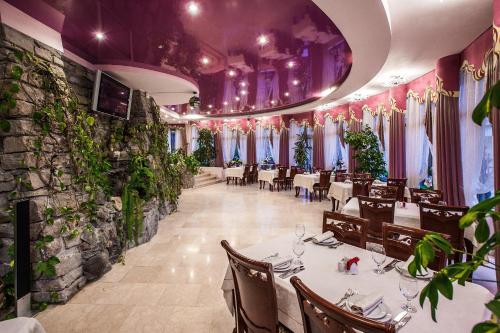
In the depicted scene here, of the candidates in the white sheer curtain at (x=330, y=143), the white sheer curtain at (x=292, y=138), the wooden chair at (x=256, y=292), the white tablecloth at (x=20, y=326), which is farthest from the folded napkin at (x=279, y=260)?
the white sheer curtain at (x=292, y=138)

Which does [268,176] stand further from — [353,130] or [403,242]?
[403,242]

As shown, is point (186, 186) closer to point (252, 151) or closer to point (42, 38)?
point (252, 151)

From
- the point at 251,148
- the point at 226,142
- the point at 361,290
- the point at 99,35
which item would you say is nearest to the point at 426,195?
the point at 361,290

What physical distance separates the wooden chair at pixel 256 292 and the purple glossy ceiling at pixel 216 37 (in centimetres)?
305

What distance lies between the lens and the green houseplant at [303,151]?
10.8 meters

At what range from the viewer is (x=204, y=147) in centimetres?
1325

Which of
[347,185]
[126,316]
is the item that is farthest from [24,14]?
[347,185]

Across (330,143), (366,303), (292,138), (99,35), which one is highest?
(99,35)

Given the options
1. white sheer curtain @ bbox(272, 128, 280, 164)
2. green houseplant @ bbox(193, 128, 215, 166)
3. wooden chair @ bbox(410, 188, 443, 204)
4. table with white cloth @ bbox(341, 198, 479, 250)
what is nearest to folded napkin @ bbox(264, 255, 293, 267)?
table with white cloth @ bbox(341, 198, 479, 250)

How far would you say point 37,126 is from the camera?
2.71m

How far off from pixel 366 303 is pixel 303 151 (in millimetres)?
9743

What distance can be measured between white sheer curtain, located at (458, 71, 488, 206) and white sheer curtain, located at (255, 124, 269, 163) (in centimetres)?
884

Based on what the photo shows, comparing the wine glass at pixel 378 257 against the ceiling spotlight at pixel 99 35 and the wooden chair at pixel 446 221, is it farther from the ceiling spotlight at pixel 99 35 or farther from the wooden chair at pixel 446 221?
the ceiling spotlight at pixel 99 35

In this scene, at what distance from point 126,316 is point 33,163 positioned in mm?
1768
